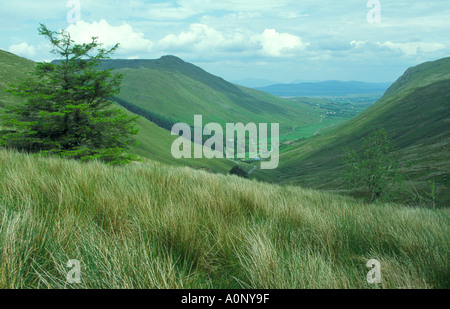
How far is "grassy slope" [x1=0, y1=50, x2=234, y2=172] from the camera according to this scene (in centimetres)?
12212

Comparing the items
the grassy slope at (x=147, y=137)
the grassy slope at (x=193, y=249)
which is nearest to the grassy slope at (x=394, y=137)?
the grassy slope at (x=147, y=137)

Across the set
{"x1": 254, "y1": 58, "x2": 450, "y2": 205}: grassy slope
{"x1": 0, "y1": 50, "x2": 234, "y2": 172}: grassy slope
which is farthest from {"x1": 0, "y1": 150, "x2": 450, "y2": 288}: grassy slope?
{"x1": 0, "y1": 50, "x2": 234, "y2": 172}: grassy slope

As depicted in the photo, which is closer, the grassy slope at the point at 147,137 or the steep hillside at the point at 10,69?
the steep hillside at the point at 10,69

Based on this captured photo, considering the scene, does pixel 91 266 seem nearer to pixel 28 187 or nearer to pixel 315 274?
pixel 315 274

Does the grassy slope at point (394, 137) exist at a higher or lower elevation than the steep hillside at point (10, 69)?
lower

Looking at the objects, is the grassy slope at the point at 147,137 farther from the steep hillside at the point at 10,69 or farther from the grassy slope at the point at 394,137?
the grassy slope at the point at 394,137

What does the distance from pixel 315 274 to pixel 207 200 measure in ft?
7.50

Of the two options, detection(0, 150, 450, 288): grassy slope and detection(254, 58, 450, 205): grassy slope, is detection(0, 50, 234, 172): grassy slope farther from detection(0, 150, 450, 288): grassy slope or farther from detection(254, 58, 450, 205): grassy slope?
detection(0, 150, 450, 288): grassy slope

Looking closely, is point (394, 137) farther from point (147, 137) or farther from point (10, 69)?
point (10, 69)

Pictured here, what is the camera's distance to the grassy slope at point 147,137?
12212cm

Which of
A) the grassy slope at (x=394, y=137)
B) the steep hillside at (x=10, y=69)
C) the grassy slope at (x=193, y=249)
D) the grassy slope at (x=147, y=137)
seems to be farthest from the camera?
the grassy slope at (x=147, y=137)

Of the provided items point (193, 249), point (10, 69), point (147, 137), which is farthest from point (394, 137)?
point (10, 69)

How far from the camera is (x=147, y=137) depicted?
144 metres
